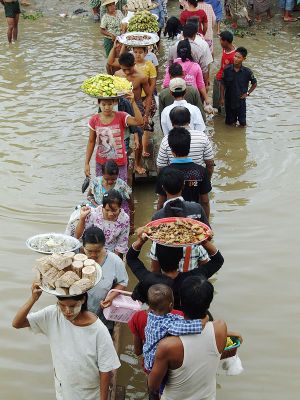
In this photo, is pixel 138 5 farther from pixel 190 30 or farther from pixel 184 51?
pixel 184 51

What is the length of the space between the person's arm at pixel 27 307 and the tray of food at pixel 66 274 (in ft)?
0.16

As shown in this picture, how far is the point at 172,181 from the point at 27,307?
1713 mm

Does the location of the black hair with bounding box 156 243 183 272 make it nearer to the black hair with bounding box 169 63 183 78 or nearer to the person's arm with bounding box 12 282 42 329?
the person's arm with bounding box 12 282 42 329

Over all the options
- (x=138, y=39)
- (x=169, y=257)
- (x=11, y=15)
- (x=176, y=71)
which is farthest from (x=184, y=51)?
(x=11, y=15)

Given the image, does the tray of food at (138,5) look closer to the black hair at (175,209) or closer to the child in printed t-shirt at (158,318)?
the black hair at (175,209)

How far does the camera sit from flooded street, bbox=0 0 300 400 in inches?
219

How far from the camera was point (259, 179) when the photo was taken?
8719 mm

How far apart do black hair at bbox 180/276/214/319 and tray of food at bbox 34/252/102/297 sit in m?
0.58

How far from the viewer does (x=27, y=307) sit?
13.4 ft

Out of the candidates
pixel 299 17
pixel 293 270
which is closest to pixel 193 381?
pixel 293 270

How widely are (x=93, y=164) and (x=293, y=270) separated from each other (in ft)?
11.3

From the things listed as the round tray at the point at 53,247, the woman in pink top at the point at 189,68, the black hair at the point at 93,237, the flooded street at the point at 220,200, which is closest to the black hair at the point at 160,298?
the black hair at the point at 93,237

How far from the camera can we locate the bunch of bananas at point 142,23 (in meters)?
10.3

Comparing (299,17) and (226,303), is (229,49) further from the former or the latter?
(299,17)
